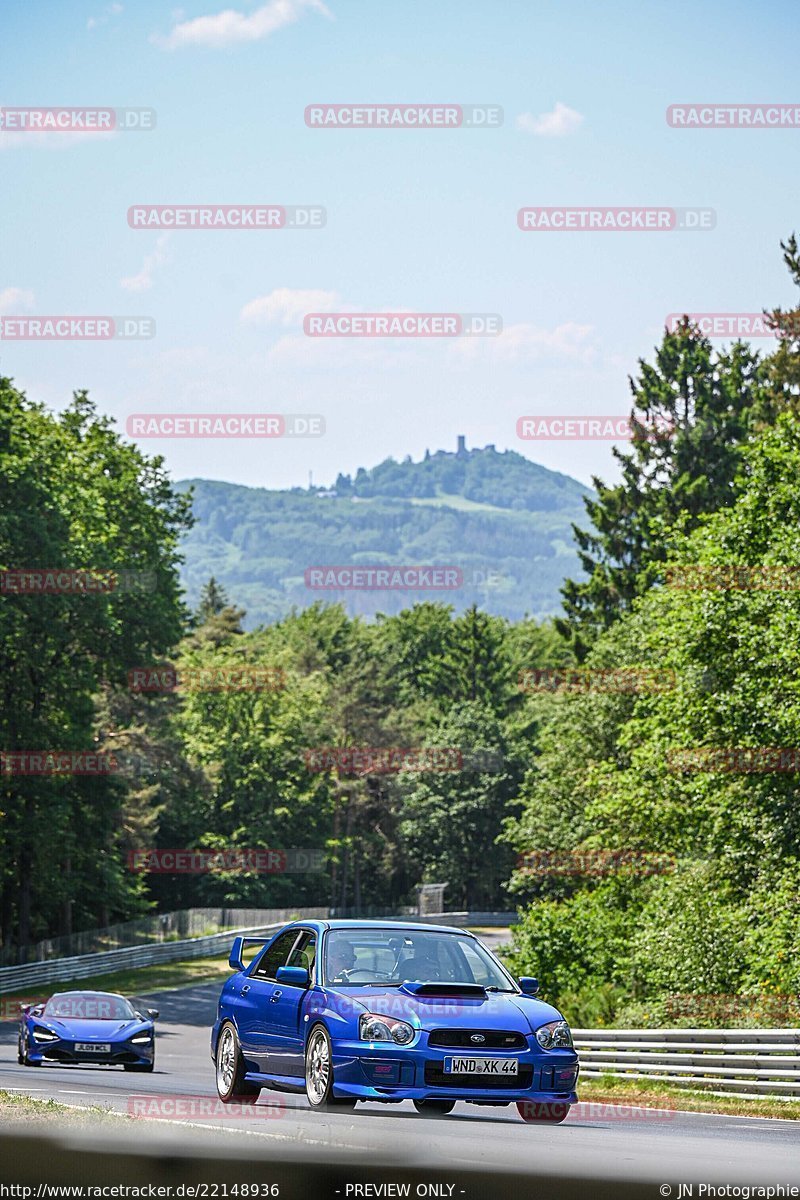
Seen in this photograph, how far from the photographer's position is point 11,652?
168 feet

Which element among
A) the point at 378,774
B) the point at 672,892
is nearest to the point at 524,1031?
the point at 672,892

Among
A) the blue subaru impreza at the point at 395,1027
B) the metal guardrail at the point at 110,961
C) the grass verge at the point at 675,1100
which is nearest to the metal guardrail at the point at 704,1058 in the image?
the grass verge at the point at 675,1100

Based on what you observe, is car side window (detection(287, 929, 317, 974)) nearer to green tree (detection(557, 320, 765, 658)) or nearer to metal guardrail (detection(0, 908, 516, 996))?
metal guardrail (detection(0, 908, 516, 996))

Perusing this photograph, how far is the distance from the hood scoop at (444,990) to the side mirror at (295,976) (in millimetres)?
797

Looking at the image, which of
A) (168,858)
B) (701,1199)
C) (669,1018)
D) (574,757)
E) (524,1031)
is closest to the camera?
(701,1199)

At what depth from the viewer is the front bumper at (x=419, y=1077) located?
36.8 ft

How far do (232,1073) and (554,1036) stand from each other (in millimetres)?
3149

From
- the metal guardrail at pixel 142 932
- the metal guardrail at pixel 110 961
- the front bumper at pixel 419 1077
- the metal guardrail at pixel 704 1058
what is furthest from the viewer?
the metal guardrail at pixel 142 932

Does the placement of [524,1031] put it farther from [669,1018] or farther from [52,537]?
[52,537]

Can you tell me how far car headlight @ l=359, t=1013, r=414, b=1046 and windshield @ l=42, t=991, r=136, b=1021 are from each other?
13206 mm

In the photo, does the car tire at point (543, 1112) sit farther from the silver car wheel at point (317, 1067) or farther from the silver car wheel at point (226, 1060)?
the silver car wheel at point (226, 1060)

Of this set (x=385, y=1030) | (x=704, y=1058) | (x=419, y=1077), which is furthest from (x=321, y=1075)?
(x=704, y=1058)

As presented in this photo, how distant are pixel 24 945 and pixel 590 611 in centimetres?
2661

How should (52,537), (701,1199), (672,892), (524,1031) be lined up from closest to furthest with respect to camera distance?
1. (701,1199)
2. (524,1031)
3. (672,892)
4. (52,537)
